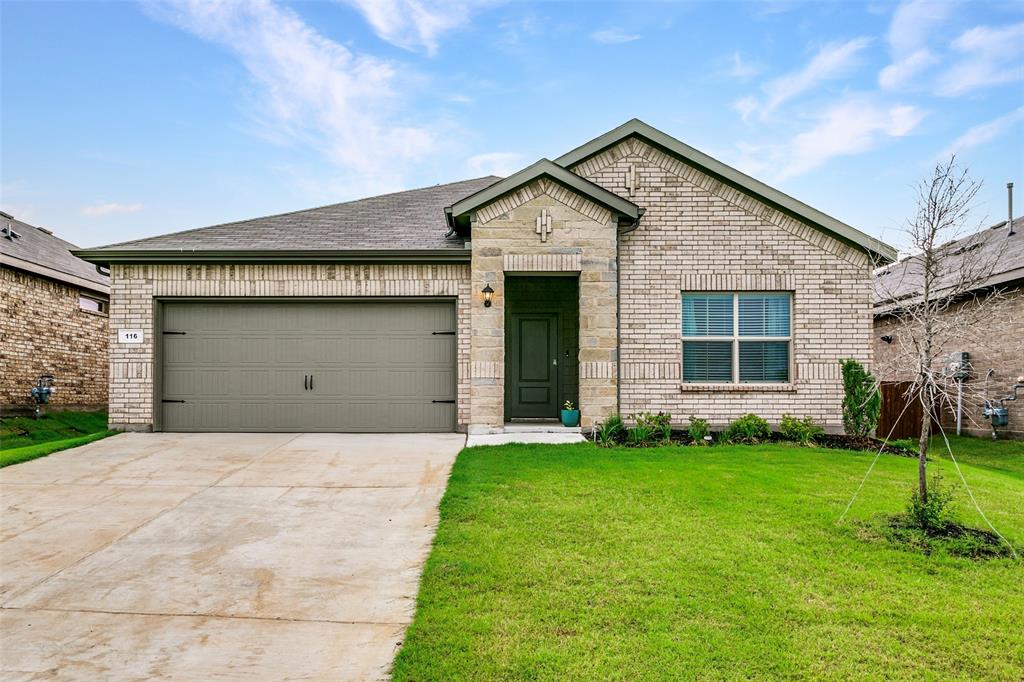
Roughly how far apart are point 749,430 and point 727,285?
2539mm

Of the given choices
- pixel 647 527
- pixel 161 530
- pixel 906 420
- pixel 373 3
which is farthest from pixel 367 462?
pixel 906 420

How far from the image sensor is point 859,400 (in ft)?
32.8

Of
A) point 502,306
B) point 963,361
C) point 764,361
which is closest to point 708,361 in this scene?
point 764,361

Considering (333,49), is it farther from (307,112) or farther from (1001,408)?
(1001,408)

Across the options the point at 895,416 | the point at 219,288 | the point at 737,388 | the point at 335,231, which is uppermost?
the point at 335,231

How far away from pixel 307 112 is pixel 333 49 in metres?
2.92

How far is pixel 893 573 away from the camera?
4309 millimetres

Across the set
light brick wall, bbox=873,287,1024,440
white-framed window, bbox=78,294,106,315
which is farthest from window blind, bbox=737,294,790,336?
white-framed window, bbox=78,294,106,315

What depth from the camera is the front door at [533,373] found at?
41.0 feet

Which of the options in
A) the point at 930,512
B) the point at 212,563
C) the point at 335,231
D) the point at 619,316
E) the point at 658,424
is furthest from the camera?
the point at 335,231

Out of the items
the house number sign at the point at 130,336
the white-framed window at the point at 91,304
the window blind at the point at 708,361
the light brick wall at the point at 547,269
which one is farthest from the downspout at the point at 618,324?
the white-framed window at the point at 91,304

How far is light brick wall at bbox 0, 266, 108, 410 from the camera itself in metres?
13.8

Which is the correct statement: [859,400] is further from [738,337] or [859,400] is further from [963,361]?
[963,361]

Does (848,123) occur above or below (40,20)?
below
